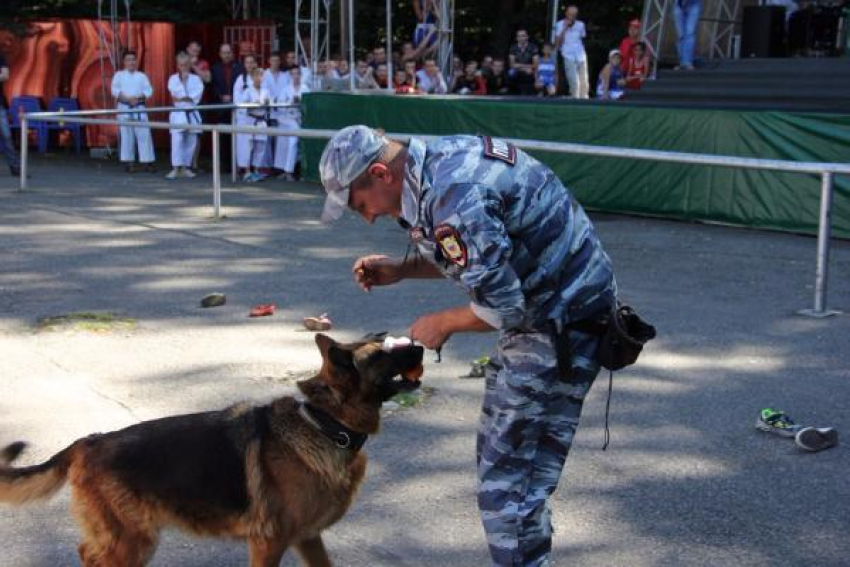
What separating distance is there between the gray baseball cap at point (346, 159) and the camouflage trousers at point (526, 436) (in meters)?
0.74

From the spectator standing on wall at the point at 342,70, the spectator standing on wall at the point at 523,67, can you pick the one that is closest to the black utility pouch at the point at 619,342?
the spectator standing on wall at the point at 342,70

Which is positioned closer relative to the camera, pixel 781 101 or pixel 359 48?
pixel 781 101

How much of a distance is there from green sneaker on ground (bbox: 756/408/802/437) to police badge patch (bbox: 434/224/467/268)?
3006mm

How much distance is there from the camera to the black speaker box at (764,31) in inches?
752

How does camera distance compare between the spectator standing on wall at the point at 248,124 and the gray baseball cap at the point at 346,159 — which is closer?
the gray baseball cap at the point at 346,159

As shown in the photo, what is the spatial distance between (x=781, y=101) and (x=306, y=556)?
1324 cm

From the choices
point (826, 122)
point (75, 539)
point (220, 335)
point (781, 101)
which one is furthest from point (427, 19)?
point (75, 539)

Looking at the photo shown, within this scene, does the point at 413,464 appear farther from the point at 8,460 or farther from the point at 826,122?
the point at 826,122

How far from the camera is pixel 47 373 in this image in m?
6.76

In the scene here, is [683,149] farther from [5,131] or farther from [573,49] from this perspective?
[5,131]

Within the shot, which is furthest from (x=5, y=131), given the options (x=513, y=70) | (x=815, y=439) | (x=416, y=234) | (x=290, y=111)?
(x=416, y=234)

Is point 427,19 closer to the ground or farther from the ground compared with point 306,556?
farther from the ground

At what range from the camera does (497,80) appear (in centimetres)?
2200

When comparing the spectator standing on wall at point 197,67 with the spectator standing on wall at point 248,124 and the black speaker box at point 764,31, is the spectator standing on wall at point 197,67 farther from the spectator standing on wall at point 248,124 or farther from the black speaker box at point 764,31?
the black speaker box at point 764,31
